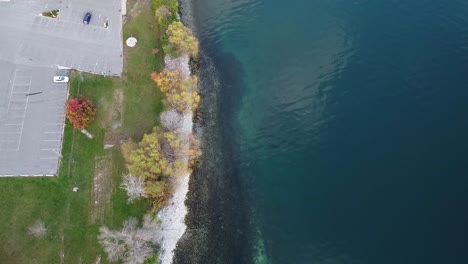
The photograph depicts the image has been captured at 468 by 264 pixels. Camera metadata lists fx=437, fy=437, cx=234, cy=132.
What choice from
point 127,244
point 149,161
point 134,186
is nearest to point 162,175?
point 149,161

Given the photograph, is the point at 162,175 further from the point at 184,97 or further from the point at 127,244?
the point at 184,97

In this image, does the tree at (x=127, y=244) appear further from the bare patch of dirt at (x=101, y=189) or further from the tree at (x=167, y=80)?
the tree at (x=167, y=80)

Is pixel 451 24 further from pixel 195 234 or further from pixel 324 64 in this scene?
pixel 195 234

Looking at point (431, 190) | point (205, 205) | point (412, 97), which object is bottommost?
point (431, 190)

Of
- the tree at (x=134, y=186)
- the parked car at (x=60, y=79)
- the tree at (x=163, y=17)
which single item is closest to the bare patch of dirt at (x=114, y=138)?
the tree at (x=134, y=186)

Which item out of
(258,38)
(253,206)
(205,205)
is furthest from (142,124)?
(258,38)

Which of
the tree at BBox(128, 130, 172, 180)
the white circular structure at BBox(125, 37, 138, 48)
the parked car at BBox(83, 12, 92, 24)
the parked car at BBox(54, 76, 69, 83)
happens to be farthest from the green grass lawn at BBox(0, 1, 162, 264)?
the parked car at BBox(83, 12, 92, 24)
